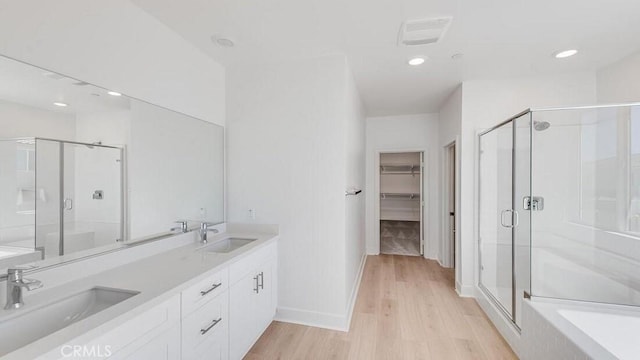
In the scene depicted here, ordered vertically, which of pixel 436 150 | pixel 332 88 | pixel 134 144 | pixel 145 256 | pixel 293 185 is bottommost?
pixel 145 256

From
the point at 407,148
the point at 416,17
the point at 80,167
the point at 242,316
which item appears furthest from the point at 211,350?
the point at 407,148

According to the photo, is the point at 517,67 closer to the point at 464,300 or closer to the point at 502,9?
the point at 502,9

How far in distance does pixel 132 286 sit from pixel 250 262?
834mm

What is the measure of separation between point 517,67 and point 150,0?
3372mm

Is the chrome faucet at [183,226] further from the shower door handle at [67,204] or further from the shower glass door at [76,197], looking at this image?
the shower door handle at [67,204]

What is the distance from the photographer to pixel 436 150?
4.57m

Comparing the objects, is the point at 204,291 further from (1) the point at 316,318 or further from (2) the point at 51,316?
(1) the point at 316,318

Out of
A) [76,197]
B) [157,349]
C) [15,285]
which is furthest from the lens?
[76,197]

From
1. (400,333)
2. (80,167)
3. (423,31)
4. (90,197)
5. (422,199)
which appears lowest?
(400,333)

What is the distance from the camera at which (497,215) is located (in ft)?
9.77

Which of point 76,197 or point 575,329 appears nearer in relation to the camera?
point 76,197

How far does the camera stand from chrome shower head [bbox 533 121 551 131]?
2.50 metres

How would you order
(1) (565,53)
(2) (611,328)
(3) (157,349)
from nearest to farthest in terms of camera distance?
(3) (157,349), (2) (611,328), (1) (565,53)

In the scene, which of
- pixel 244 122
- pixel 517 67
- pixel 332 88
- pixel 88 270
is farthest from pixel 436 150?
pixel 88 270
